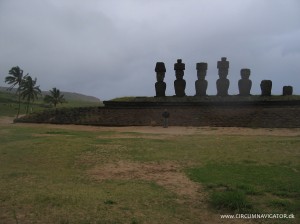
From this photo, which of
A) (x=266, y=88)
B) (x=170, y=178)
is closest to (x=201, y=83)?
(x=266, y=88)

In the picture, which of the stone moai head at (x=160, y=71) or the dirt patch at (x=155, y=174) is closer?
the dirt patch at (x=155, y=174)

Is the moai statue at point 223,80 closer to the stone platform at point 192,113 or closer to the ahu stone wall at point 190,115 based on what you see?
the stone platform at point 192,113

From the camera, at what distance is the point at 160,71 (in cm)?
2530

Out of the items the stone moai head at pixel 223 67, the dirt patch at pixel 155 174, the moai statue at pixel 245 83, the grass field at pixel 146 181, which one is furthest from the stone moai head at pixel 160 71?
the dirt patch at pixel 155 174

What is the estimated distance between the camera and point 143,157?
10.7 meters

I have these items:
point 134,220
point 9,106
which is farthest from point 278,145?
point 9,106

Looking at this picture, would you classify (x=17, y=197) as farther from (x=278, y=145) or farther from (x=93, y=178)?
(x=278, y=145)

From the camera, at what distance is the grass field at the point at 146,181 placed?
19.9ft

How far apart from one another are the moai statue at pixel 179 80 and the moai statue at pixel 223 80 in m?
2.33

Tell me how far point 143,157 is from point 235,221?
16.8 ft

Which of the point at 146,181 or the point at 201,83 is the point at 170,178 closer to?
the point at 146,181

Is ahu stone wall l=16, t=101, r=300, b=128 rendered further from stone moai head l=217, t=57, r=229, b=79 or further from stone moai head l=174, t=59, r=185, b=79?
stone moai head l=174, t=59, r=185, b=79

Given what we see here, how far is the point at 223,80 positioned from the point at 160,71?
167 inches

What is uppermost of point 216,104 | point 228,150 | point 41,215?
point 216,104
